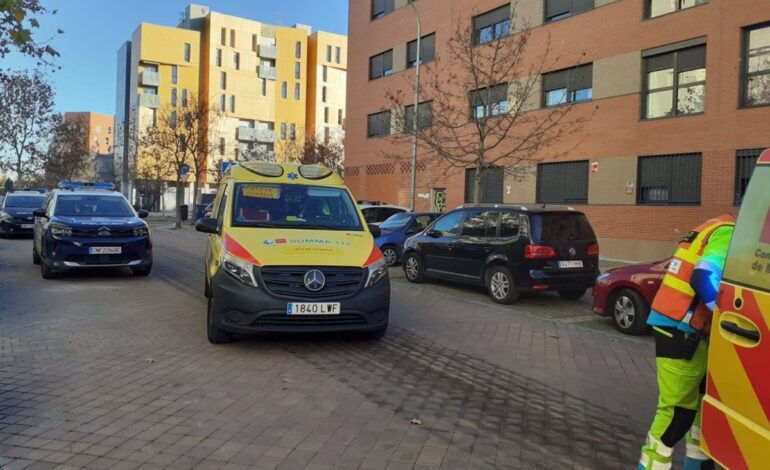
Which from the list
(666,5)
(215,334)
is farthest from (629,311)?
(666,5)

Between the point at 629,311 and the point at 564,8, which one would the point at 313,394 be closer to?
the point at 629,311

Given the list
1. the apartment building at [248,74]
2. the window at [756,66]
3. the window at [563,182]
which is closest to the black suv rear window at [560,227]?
the window at [756,66]

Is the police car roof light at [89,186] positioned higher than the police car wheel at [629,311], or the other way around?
the police car roof light at [89,186]

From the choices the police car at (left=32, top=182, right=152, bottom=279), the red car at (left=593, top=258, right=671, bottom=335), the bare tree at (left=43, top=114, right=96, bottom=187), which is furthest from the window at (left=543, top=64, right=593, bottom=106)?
the bare tree at (left=43, top=114, right=96, bottom=187)

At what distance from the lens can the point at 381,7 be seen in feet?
110

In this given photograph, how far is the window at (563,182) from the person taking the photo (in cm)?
2214

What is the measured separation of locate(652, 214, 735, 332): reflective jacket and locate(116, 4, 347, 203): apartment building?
6346cm

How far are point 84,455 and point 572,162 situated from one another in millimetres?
21071

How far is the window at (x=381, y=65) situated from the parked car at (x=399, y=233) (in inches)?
741

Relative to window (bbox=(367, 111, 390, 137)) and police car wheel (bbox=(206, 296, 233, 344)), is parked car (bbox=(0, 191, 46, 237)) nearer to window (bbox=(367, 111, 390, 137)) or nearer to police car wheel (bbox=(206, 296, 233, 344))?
police car wheel (bbox=(206, 296, 233, 344))

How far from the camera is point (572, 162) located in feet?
Result: 73.7

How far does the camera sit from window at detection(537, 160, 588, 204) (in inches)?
872

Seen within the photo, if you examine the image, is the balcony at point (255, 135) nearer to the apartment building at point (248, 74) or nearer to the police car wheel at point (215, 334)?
the apartment building at point (248, 74)

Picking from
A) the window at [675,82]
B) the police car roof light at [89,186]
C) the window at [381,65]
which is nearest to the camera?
the police car roof light at [89,186]
